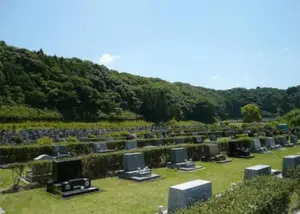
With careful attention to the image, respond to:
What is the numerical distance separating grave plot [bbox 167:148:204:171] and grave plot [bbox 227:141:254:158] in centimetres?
547

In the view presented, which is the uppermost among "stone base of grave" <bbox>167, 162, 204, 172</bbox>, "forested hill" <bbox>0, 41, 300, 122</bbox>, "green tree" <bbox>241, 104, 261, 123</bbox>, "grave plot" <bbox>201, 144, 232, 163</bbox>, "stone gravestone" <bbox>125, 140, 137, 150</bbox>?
"forested hill" <bbox>0, 41, 300, 122</bbox>

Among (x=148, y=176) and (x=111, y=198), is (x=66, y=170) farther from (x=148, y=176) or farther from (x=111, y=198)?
(x=148, y=176)

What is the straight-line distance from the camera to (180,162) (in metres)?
15.2

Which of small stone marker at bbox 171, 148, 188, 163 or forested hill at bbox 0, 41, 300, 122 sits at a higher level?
forested hill at bbox 0, 41, 300, 122

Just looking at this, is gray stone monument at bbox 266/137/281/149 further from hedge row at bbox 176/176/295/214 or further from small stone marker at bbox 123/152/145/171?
hedge row at bbox 176/176/295/214

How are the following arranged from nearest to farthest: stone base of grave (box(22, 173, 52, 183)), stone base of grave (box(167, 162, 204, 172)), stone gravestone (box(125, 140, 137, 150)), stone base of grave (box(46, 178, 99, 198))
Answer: stone base of grave (box(46, 178, 99, 198)), stone base of grave (box(22, 173, 52, 183)), stone base of grave (box(167, 162, 204, 172)), stone gravestone (box(125, 140, 137, 150))

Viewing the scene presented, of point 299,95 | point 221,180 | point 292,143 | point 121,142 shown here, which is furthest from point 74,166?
point 299,95

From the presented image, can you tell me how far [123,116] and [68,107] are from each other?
12.8 meters

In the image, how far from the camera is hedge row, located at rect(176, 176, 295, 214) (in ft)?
15.4

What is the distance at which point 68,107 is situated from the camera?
187 feet

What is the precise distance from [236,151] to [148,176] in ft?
31.6

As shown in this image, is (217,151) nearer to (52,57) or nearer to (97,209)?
(97,209)

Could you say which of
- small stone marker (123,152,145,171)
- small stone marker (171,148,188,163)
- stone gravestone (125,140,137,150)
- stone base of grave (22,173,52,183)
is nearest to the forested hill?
stone gravestone (125,140,137,150)

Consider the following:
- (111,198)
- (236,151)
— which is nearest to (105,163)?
(111,198)
